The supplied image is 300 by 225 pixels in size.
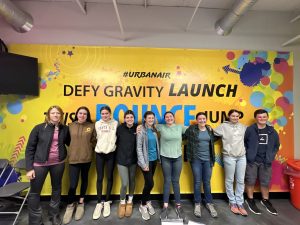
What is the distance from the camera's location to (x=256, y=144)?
3.13 m

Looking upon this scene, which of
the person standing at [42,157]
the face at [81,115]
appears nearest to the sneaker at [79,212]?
the person standing at [42,157]

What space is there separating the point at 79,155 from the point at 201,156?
1.81 meters

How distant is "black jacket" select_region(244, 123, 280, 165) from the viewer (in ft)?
10.3

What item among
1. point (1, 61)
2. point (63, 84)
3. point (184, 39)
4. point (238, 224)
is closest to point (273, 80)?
point (184, 39)

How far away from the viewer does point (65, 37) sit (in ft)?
10.7

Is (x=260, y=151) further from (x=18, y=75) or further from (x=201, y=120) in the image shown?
(x=18, y=75)

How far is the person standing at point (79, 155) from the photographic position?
284 cm

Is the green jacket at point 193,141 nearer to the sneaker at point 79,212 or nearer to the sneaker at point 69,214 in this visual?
the sneaker at point 79,212

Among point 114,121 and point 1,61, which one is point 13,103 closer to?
point 1,61

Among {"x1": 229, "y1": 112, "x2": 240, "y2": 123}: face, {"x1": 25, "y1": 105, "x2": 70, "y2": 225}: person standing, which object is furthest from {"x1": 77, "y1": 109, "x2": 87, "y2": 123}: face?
{"x1": 229, "y1": 112, "x2": 240, "y2": 123}: face

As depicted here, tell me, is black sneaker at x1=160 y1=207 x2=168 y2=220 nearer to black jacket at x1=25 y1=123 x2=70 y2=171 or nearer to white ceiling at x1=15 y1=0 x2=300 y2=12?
black jacket at x1=25 y1=123 x2=70 y2=171

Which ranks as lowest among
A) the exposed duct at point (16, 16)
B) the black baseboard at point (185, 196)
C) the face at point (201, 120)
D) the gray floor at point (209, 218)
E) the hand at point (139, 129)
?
the gray floor at point (209, 218)

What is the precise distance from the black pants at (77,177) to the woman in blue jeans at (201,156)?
1.60 metres

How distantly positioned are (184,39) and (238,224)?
2958mm
